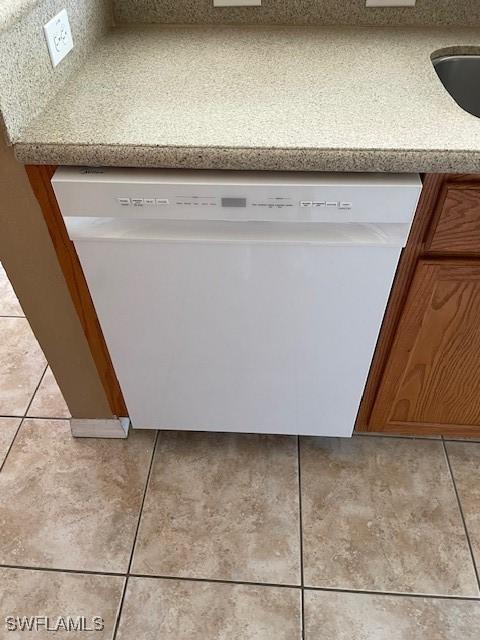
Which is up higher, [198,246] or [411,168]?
[411,168]

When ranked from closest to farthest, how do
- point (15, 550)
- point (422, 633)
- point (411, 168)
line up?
point (411, 168)
point (422, 633)
point (15, 550)

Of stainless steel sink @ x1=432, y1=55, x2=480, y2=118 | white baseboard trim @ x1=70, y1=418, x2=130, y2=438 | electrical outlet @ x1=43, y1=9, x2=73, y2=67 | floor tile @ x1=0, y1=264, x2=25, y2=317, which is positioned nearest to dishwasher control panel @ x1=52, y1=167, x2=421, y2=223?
electrical outlet @ x1=43, y1=9, x2=73, y2=67

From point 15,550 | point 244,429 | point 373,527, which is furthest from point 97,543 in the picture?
point 373,527

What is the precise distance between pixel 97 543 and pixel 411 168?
115 centimetres

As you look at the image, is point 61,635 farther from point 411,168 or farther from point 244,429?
point 411,168

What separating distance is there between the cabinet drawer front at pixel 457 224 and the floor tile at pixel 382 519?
72cm

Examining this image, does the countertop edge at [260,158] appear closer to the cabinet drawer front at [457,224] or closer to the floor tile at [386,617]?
the cabinet drawer front at [457,224]

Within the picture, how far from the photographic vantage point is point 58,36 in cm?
99

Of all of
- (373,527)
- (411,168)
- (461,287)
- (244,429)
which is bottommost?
(373,527)

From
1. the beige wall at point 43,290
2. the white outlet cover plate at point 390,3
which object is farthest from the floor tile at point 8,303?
the white outlet cover plate at point 390,3

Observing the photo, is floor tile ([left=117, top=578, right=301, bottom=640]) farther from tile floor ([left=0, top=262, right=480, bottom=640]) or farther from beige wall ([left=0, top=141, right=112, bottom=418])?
beige wall ([left=0, top=141, right=112, bottom=418])

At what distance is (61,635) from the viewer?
46.9 inches

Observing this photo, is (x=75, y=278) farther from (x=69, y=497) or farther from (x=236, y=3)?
(x=236, y=3)

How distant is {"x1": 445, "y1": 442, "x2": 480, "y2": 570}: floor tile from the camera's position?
1347 millimetres
